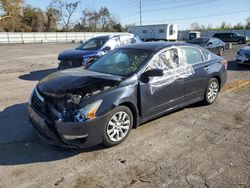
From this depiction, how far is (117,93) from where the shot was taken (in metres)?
4.28

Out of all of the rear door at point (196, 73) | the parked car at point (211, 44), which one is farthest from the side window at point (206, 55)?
the parked car at point (211, 44)

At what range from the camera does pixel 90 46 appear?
1096 centimetres

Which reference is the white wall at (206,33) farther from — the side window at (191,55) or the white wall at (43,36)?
the side window at (191,55)

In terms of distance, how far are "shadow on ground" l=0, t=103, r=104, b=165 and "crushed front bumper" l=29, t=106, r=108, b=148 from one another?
0.23m

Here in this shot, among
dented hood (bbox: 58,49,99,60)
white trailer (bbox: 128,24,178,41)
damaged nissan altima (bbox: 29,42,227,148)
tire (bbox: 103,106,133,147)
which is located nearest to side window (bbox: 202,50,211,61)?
damaged nissan altima (bbox: 29,42,227,148)

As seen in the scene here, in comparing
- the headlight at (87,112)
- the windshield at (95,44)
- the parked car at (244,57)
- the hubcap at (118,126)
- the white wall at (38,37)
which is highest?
the white wall at (38,37)

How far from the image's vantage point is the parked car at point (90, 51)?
9.89 m

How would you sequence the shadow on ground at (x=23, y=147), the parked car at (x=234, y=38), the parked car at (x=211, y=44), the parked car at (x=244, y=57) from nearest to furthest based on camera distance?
the shadow on ground at (x=23, y=147) < the parked car at (x=244, y=57) < the parked car at (x=211, y=44) < the parked car at (x=234, y=38)

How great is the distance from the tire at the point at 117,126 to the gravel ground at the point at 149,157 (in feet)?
0.45

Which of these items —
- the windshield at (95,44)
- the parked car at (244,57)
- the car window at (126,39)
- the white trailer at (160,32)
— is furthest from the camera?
the white trailer at (160,32)

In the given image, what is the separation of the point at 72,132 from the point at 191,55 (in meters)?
3.37

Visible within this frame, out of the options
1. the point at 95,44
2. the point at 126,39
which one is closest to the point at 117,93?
the point at 95,44

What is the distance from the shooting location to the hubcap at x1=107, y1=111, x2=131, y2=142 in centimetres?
427

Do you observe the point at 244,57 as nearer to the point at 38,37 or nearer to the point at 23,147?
the point at 23,147
